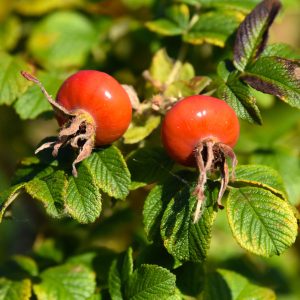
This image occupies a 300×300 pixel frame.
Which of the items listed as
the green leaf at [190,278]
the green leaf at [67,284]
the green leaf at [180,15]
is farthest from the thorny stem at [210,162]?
the green leaf at [180,15]

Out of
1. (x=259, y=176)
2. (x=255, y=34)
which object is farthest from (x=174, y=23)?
(x=259, y=176)

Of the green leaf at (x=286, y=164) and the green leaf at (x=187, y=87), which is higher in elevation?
the green leaf at (x=187, y=87)

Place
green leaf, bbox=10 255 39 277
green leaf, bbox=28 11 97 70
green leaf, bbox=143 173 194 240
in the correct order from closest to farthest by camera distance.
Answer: green leaf, bbox=143 173 194 240 < green leaf, bbox=10 255 39 277 < green leaf, bbox=28 11 97 70

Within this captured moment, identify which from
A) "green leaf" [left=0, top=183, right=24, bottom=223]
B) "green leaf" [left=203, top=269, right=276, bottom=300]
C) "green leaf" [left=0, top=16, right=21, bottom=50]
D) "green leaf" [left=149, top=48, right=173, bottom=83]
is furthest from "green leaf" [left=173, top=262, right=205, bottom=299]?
"green leaf" [left=0, top=16, right=21, bottom=50]

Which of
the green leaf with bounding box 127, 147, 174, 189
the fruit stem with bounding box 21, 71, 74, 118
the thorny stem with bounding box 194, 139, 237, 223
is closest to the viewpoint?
the thorny stem with bounding box 194, 139, 237, 223

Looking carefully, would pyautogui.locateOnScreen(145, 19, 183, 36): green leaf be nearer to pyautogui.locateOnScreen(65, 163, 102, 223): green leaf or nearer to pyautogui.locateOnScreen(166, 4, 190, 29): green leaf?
pyautogui.locateOnScreen(166, 4, 190, 29): green leaf

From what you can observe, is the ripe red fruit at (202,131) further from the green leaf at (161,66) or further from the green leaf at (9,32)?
the green leaf at (9,32)

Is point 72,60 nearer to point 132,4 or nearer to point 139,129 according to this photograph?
point 132,4

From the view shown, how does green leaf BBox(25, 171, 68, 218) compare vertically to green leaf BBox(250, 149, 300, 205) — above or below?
above
